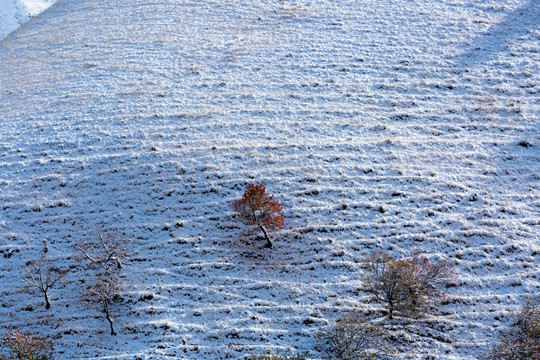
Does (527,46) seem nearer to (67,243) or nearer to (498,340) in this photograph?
(498,340)

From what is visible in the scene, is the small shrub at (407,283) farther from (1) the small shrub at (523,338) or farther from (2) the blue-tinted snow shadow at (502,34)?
(2) the blue-tinted snow shadow at (502,34)

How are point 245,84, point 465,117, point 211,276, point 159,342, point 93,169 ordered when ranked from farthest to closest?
point 245,84, point 465,117, point 93,169, point 211,276, point 159,342

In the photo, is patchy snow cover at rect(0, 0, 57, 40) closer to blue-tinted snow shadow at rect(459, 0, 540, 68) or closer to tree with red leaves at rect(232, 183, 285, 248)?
tree with red leaves at rect(232, 183, 285, 248)

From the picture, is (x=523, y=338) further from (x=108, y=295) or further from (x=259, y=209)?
(x=108, y=295)

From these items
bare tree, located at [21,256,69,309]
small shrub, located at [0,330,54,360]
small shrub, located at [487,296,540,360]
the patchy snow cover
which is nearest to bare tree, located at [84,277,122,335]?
bare tree, located at [21,256,69,309]

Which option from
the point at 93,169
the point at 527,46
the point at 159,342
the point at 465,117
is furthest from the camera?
the point at 527,46

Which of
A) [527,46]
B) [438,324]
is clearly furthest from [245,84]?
[527,46]
